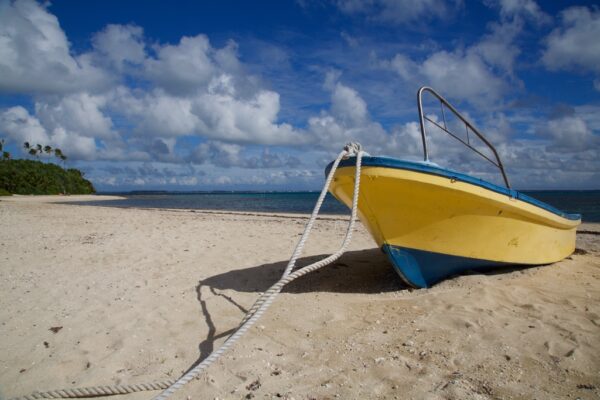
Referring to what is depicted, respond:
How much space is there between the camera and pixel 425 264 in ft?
13.2

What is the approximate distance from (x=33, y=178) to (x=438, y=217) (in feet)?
187

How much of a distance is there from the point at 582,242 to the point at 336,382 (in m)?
8.42

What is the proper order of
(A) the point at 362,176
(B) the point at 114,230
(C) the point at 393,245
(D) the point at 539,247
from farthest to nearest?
(B) the point at 114,230, (D) the point at 539,247, (C) the point at 393,245, (A) the point at 362,176

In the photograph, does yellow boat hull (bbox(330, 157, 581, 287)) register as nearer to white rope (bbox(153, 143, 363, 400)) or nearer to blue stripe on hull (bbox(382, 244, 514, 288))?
blue stripe on hull (bbox(382, 244, 514, 288))

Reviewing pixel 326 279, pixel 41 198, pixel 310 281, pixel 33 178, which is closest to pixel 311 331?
pixel 310 281

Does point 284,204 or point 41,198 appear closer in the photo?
point 284,204

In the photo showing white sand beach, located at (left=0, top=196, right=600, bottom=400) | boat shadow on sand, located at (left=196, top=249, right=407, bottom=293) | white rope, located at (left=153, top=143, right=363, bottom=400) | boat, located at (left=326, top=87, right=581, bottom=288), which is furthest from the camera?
boat shadow on sand, located at (left=196, top=249, right=407, bottom=293)

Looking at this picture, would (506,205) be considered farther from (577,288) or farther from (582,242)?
(582,242)

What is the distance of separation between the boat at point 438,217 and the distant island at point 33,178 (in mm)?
50494

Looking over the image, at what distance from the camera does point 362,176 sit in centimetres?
367

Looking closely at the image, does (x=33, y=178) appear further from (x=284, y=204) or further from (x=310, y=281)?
(x=310, y=281)

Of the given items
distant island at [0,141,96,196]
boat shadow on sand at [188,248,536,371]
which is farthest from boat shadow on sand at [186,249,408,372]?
distant island at [0,141,96,196]

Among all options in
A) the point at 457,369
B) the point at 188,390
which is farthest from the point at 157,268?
the point at 457,369

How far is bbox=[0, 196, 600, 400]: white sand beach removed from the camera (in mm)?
2367
